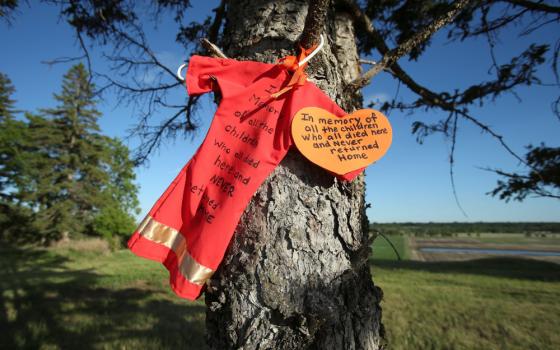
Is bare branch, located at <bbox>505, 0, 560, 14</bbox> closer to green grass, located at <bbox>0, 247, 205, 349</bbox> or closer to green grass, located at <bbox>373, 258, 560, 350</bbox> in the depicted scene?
green grass, located at <bbox>373, 258, 560, 350</bbox>

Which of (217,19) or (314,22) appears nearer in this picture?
(314,22)

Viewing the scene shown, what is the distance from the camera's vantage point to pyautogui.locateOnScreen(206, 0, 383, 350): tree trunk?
33.7 inches

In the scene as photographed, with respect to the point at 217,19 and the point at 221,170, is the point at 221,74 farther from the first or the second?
the point at 217,19

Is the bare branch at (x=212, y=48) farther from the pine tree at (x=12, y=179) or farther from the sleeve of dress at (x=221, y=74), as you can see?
the pine tree at (x=12, y=179)

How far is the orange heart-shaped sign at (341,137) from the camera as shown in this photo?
0.98 metres

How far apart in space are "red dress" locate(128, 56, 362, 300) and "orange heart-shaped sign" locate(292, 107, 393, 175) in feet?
0.12

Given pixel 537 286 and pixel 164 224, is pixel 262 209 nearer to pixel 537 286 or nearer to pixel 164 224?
pixel 164 224

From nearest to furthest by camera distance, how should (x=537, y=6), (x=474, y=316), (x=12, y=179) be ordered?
(x=537, y=6) < (x=474, y=316) < (x=12, y=179)

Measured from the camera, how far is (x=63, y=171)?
24.2m

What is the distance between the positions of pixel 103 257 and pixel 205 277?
22.8 meters

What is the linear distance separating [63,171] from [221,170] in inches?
1150

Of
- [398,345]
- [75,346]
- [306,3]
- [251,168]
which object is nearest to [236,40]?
[306,3]

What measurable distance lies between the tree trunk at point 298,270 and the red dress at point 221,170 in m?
0.06

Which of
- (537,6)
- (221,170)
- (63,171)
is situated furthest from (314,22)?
(63,171)
